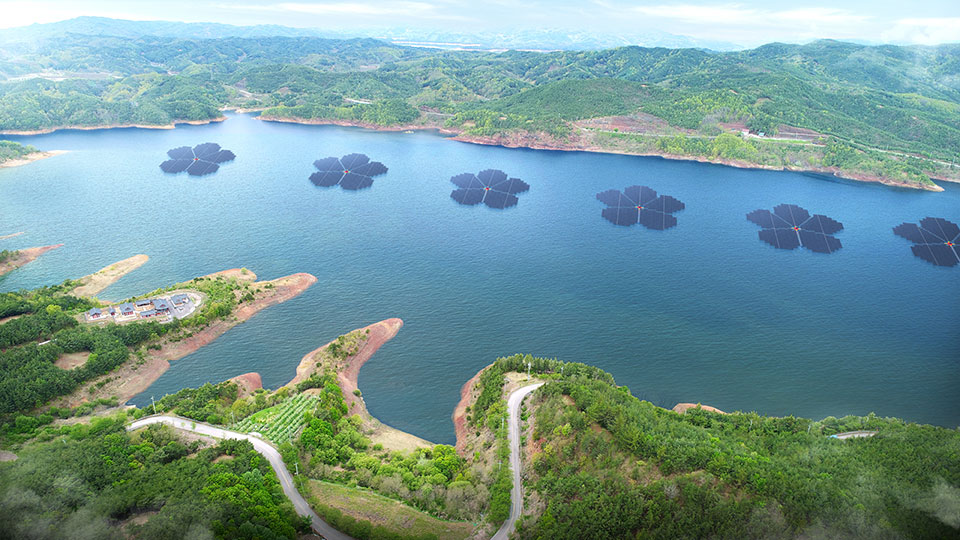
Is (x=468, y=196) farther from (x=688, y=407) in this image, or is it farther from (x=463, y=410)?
(x=688, y=407)

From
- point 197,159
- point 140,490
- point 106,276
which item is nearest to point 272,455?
point 140,490

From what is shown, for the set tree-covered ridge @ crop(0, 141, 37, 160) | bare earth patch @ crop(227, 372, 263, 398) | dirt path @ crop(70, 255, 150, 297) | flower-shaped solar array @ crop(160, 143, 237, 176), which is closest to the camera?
bare earth patch @ crop(227, 372, 263, 398)

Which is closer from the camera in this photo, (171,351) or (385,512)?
(385,512)

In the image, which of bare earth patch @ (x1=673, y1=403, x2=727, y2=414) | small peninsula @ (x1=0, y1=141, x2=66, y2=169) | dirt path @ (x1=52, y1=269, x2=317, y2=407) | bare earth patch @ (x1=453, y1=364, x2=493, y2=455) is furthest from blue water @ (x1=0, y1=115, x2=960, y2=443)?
small peninsula @ (x1=0, y1=141, x2=66, y2=169)

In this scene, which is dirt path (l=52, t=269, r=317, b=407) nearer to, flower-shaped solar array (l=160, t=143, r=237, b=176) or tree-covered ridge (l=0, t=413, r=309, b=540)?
tree-covered ridge (l=0, t=413, r=309, b=540)

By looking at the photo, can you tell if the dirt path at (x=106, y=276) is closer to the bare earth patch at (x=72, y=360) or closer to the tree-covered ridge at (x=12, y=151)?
the bare earth patch at (x=72, y=360)

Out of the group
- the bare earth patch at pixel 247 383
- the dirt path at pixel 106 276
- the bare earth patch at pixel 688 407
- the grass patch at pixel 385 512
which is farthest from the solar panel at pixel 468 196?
the grass patch at pixel 385 512
